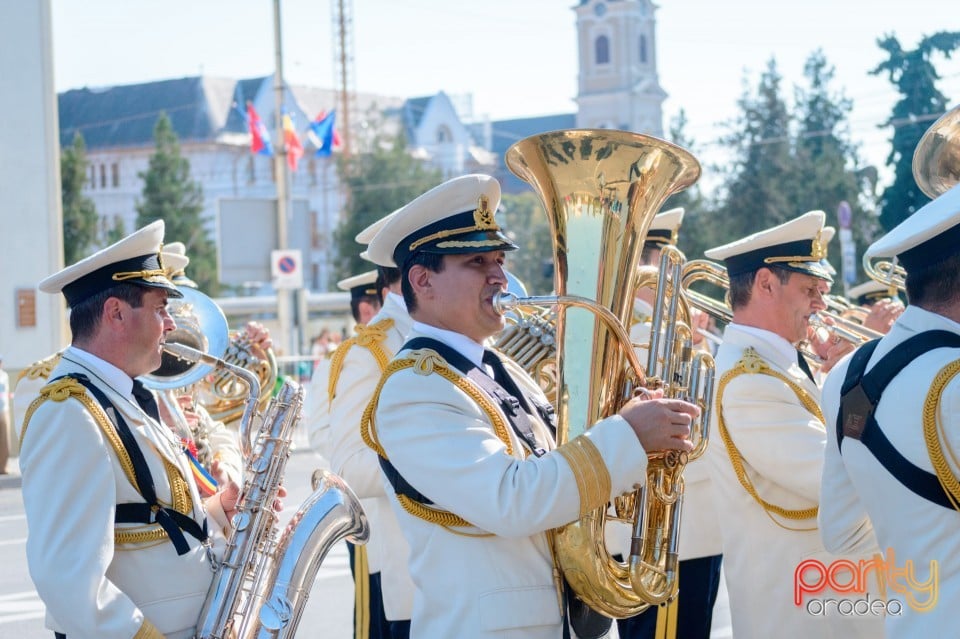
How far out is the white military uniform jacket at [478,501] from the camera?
127 inches

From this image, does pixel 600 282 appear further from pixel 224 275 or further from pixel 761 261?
pixel 224 275

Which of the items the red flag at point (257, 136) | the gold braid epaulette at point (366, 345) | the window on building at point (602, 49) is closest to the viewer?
the gold braid epaulette at point (366, 345)

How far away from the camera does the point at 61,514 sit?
330 centimetres

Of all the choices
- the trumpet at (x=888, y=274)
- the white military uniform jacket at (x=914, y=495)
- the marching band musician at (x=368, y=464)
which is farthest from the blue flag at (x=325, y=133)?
the white military uniform jacket at (x=914, y=495)

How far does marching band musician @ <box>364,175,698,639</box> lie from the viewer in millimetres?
3236

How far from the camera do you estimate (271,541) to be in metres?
3.90

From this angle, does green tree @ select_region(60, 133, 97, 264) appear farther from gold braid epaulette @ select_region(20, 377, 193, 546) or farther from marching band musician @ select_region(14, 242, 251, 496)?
gold braid epaulette @ select_region(20, 377, 193, 546)

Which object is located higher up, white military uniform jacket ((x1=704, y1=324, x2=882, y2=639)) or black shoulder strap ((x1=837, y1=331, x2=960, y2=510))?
black shoulder strap ((x1=837, y1=331, x2=960, y2=510))

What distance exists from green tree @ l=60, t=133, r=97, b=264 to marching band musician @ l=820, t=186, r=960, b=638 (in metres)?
42.5

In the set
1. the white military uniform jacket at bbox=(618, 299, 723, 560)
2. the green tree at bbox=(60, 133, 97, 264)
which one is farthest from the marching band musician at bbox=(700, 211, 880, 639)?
the green tree at bbox=(60, 133, 97, 264)

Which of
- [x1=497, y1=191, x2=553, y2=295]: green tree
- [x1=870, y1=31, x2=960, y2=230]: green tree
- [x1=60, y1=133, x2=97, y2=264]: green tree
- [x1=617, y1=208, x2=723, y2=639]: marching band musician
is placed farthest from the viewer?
[x1=497, y1=191, x2=553, y2=295]: green tree

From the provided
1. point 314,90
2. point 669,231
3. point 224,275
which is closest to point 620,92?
point 314,90

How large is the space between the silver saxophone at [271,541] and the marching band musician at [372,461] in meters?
0.47

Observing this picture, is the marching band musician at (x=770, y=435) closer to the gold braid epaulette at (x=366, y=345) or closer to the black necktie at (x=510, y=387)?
the black necktie at (x=510, y=387)
